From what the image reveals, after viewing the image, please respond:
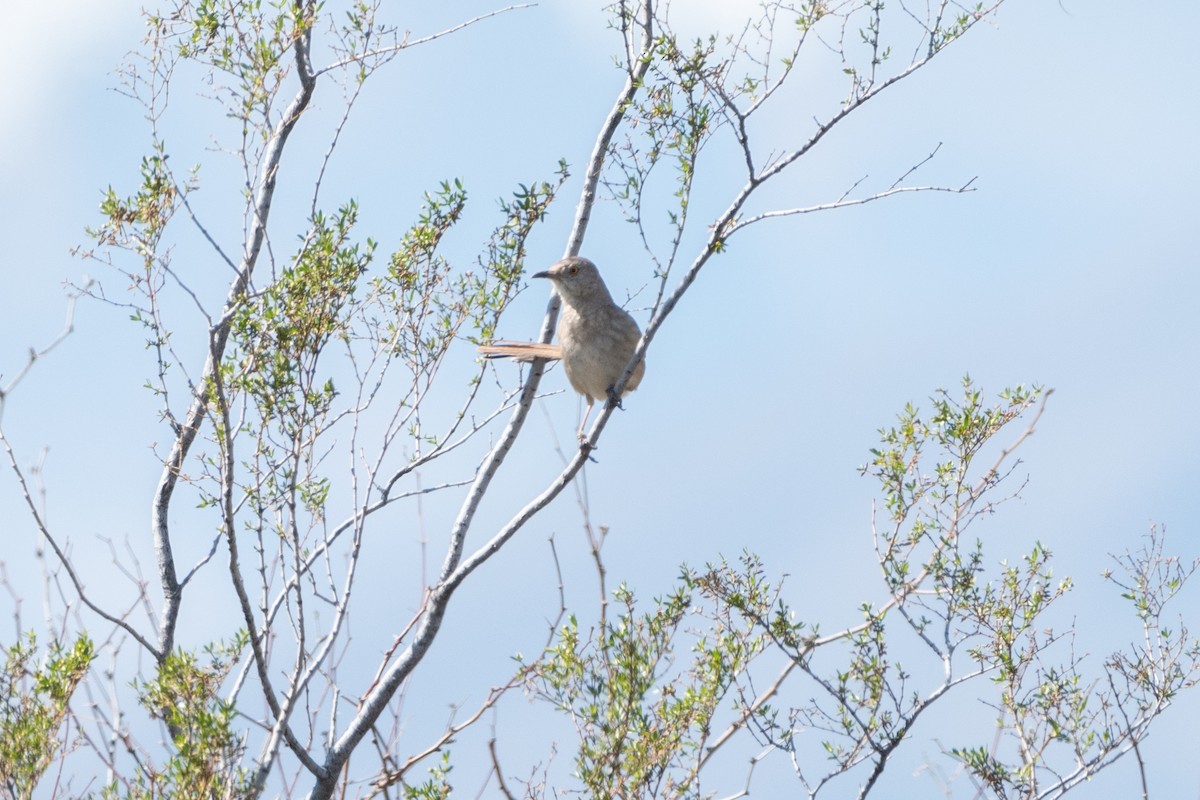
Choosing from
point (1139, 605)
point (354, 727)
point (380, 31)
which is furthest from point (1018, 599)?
point (380, 31)

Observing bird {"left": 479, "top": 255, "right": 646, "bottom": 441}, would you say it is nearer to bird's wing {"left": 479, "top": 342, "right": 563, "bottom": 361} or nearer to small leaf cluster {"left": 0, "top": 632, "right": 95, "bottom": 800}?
bird's wing {"left": 479, "top": 342, "right": 563, "bottom": 361}

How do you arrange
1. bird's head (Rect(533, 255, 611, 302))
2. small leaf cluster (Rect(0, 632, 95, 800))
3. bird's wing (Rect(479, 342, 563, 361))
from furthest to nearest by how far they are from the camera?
1. bird's head (Rect(533, 255, 611, 302))
2. bird's wing (Rect(479, 342, 563, 361))
3. small leaf cluster (Rect(0, 632, 95, 800))

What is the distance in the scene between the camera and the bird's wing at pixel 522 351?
827 cm

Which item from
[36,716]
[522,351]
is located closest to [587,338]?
[522,351]

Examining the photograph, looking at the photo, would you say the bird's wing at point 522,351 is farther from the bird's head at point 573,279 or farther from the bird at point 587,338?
the bird's head at point 573,279

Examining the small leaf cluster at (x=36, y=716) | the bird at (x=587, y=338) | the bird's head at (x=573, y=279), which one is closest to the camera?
the small leaf cluster at (x=36, y=716)

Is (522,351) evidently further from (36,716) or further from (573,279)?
(36,716)

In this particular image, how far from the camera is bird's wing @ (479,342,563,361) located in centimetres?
827

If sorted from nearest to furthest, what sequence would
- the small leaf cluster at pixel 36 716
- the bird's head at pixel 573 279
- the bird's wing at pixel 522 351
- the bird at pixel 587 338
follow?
1. the small leaf cluster at pixel 36 716
2. the bird's wing at pixel 522 351
3. the bird at pixel 587 338
4. the bird's head at pixel 573 279

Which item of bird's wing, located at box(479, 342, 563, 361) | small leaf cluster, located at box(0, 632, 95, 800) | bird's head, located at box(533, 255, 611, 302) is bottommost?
small leaf cluster, located at box(0, 632, 95, 800)

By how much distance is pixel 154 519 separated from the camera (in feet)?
27.7

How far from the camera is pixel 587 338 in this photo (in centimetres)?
850

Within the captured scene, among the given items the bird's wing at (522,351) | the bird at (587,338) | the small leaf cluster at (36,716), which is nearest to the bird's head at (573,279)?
the bird at (587,338)

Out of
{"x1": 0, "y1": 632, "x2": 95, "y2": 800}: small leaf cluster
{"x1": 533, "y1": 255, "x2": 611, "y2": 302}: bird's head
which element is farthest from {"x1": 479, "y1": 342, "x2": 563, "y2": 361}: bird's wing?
{"x1": 0, "y1": 632, "x2": 95, "y2": 800}: small leaf cluster
